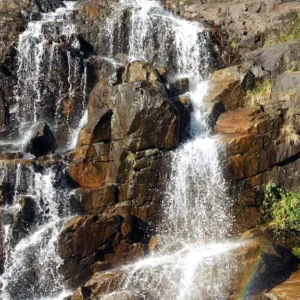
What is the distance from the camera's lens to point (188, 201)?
15977 mm

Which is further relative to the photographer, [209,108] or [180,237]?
[209,108]

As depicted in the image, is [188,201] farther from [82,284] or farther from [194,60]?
[194,60]

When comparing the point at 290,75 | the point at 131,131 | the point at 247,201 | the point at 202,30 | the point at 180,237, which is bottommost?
the point at 180,237

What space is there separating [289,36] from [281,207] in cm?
1125

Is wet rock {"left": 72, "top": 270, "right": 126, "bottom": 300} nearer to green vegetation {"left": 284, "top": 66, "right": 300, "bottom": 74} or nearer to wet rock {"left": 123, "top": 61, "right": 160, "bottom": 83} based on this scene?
wet rock {"left": 123, "top": 61, "right": 160, "bottom": 83}

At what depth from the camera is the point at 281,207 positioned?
630 inches

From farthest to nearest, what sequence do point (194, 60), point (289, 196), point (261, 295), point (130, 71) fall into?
point (194, 60)
point (130, 71)
point (289, 196)
point (261, 295)

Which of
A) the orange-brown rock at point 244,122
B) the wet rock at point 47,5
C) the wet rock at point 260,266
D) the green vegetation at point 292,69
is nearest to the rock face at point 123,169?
the orange-brown rock at point 244,122

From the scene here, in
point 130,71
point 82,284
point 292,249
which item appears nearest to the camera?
point 82,284

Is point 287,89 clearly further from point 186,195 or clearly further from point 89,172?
point 89,172

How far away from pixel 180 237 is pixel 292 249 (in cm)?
390

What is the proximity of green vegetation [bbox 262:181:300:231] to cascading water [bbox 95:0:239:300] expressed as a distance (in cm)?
150

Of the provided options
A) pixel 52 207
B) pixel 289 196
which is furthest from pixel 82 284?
pixel 289 196

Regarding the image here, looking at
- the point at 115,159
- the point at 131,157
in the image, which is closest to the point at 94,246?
the point at 115,159
